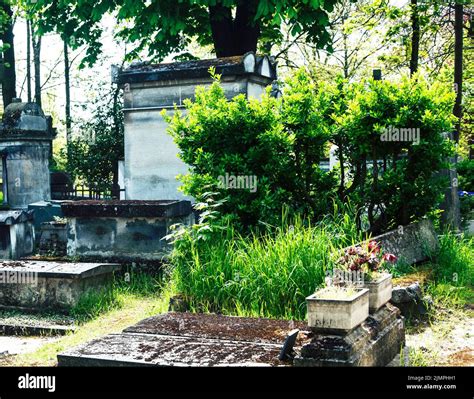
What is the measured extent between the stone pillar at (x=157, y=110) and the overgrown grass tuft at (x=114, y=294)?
8.92ft

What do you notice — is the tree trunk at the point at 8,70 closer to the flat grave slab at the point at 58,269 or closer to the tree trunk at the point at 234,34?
the tree trunk at the point at 234,34

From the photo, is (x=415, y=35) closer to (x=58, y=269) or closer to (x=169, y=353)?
(x=58, y=269)

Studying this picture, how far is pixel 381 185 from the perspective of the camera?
8.56 meters

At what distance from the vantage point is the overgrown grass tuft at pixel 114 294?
766 cm

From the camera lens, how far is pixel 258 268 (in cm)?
684

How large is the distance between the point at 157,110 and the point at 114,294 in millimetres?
4453

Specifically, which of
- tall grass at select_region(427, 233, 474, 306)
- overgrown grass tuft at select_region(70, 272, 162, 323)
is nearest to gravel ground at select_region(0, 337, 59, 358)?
overgrown grass tuft at select_region(70, 272, 162, 323)

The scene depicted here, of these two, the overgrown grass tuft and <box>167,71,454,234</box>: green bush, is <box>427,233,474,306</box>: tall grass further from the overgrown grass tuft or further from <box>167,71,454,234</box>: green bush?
the overgrown grass tuft

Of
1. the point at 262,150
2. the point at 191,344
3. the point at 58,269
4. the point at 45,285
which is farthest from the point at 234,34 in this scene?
the point at 191,344

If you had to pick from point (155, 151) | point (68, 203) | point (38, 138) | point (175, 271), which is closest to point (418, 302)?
point (175, 271)

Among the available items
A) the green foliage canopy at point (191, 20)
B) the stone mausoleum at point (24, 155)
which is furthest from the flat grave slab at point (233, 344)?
the stone mausoleum at point (24, 155)

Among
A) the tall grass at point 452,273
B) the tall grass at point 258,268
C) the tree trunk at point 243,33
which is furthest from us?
the tree trunk at point 243,33
